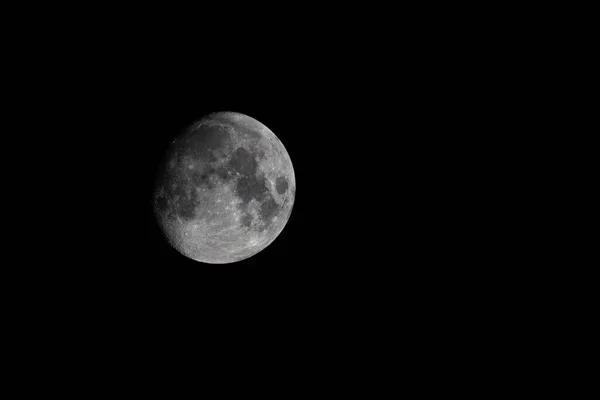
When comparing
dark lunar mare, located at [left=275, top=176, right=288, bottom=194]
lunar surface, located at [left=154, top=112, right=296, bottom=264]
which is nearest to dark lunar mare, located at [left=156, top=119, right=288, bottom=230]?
lunar surface, located at [left=154, top=112, right=296, bottom=264]

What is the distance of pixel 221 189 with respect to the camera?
348 centimetres

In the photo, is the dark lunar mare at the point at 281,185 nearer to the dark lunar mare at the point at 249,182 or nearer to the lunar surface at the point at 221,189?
the lunar surface at the point at 221,189

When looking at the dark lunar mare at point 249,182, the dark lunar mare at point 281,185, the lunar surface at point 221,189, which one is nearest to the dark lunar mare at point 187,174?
the lunar surface at point 221,189

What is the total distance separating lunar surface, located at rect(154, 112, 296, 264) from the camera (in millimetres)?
3506

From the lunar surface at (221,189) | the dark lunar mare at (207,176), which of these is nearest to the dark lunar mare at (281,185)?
the lunar surface at (221,189)

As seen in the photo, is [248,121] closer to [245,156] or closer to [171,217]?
[245,156]

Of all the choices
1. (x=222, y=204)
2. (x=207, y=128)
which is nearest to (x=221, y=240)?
(x=222, y=204)

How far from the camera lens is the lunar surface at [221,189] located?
11.5ft

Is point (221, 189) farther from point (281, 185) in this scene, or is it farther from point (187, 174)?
point (281, 185)

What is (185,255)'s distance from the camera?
3.97 metres

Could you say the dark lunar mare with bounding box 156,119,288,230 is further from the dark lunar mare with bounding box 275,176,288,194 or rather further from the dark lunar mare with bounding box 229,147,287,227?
the dark lunar mare with bounding box 275,176,288,194

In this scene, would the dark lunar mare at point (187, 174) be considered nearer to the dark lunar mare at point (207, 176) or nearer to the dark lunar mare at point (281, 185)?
the dark lunar mare at point (207, 176)

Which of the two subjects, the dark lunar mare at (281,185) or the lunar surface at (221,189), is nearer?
the lunar surface at (221,189)

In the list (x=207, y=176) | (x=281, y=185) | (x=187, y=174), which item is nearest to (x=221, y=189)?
(x=207, y=176)
